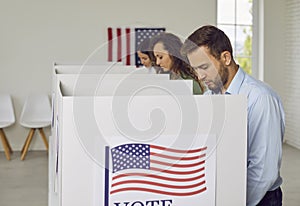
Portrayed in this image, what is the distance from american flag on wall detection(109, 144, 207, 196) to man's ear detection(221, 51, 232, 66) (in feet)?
1.41

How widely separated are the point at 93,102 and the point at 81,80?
75 cm

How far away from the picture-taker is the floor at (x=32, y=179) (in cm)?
459

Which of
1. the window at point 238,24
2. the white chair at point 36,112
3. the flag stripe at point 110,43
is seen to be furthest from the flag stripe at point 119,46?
the window at point 238,24

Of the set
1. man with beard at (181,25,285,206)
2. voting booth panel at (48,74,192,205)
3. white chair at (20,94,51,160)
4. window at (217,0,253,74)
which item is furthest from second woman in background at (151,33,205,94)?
window at (217,0,253,74)

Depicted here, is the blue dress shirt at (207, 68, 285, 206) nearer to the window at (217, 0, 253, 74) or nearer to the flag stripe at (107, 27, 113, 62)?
the flag stripe at (107, 27, 113, 62)

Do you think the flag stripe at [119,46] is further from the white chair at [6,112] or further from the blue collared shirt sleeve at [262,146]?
the blue collared shirt sleeve at [262,146]

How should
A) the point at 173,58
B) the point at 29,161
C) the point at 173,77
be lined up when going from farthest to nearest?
the point at 29,161 < the point at 173,58 < the point at 173,77

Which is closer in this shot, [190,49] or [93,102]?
[93,102]

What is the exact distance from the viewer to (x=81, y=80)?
6.94 feet

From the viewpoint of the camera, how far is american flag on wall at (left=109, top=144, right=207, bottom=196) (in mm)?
1413

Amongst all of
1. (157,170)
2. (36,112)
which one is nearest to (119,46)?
(36,112)

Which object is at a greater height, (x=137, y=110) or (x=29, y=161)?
(x=137, y=110)

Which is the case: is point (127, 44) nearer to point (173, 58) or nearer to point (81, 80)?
point (173, 58)

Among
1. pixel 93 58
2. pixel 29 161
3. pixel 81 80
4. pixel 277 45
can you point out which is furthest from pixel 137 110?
pixel 277 45
